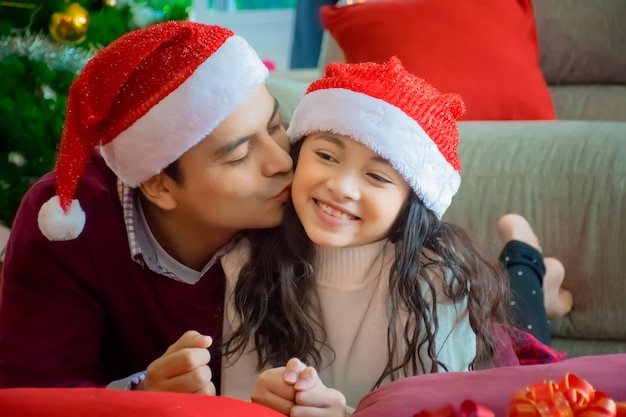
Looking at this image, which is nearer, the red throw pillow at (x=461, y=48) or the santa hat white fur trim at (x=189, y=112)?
the santa hat white fur trim at (x=189, y=112)

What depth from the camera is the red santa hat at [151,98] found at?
111 cm

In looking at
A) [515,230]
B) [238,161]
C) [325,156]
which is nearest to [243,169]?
[238,161]

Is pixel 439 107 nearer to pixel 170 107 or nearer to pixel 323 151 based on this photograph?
pixel 323 151

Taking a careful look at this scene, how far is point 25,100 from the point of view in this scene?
1.94m

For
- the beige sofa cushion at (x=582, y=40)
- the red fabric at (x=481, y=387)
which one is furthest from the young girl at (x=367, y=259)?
the beige sofa cushion at (x=582, y=40)

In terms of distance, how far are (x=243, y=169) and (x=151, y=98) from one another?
0.16 meters

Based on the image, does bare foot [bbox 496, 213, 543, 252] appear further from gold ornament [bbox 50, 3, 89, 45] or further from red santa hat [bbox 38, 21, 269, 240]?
gold ornament [bbox 50, 3, 89, 45]

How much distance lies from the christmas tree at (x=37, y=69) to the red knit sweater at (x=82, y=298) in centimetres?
69

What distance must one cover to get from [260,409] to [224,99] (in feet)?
1.77

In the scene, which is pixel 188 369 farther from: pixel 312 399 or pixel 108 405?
pixel 108 405

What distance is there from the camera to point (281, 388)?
0.97 m

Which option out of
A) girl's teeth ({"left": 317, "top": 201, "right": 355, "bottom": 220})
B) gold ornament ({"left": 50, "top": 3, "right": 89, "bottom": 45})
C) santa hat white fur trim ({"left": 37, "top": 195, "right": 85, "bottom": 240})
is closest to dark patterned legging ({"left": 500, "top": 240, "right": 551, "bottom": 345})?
girl's teeth ({"left": 317, "top": 201, "right": 355, "bottom": 220})

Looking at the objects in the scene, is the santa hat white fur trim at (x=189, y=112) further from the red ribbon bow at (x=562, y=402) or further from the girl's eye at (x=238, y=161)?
the red ribbon bow at (x=562, y=402)

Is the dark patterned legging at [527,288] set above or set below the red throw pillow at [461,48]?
below
